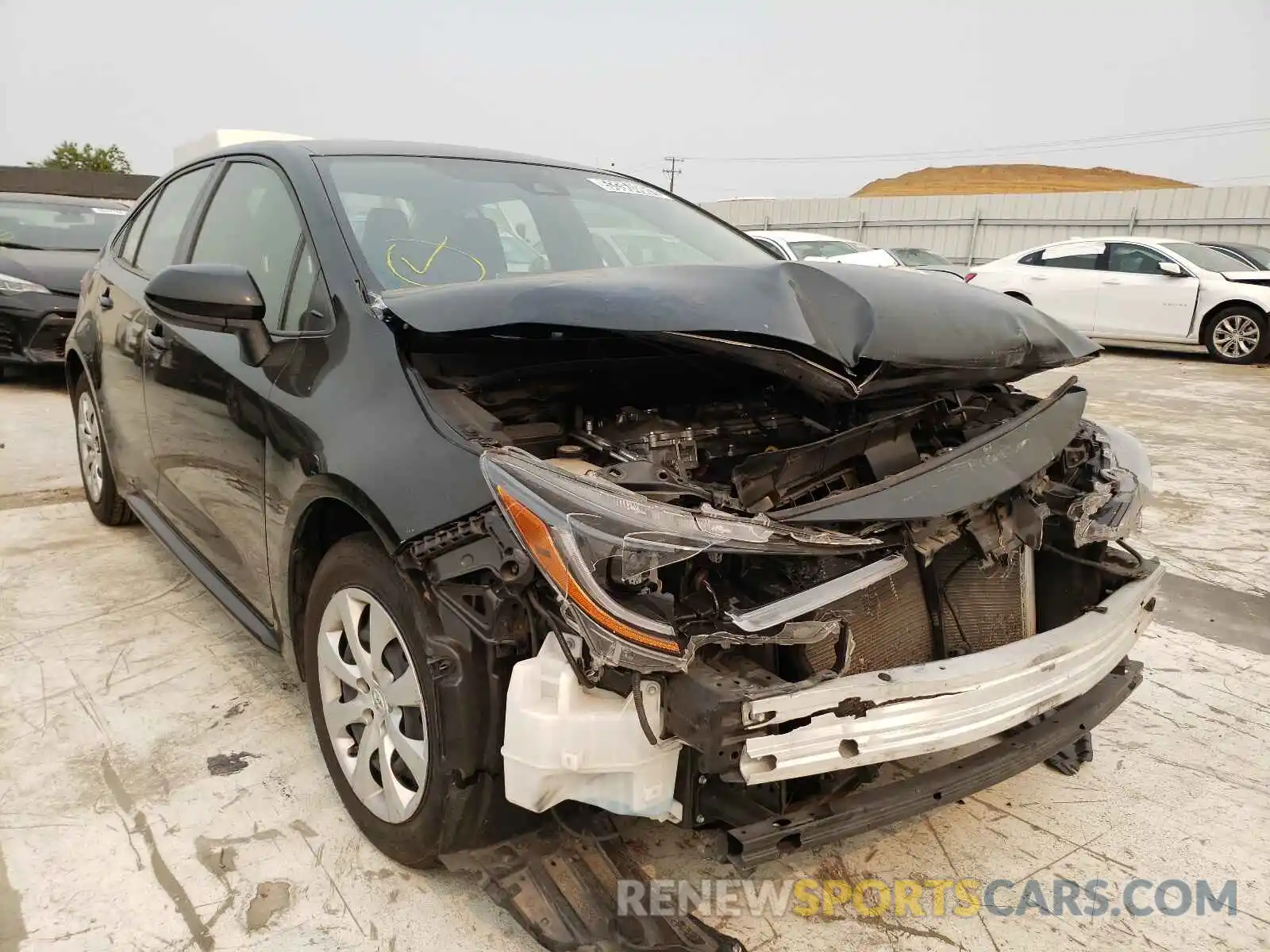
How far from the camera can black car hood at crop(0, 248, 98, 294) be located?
7.29 metres

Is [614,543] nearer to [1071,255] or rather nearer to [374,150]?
[374,150]

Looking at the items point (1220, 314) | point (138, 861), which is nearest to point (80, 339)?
point (138, 861)

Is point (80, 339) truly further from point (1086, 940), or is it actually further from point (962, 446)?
point (1086, 940)

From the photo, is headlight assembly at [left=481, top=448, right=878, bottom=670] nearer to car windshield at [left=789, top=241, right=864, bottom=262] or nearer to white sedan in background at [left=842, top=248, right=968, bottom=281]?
car windshield at [left=789, top=241, right=864, bottom=262]

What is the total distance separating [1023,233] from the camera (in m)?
21.3

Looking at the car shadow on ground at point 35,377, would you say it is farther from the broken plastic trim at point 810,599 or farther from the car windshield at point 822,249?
the car windshield at point 822,249

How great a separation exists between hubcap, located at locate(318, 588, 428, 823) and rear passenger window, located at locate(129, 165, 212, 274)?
6.24ft

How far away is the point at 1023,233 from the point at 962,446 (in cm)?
2194

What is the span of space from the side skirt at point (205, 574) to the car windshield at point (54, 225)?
563 cm

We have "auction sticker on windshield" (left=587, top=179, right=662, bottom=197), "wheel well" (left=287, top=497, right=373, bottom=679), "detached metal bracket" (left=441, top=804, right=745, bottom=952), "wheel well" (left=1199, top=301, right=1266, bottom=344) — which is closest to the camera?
"detached metal bracket" (left=441, top=804, right=745, bottom=952)

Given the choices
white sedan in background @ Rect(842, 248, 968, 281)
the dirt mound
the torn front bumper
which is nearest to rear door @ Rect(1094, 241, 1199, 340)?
white sedan in background @ Rect(842, 248, 968, 281)

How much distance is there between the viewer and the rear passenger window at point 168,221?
3242 millimetres

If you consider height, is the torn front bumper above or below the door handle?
below

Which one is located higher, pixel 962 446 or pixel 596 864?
pixel 962 446
